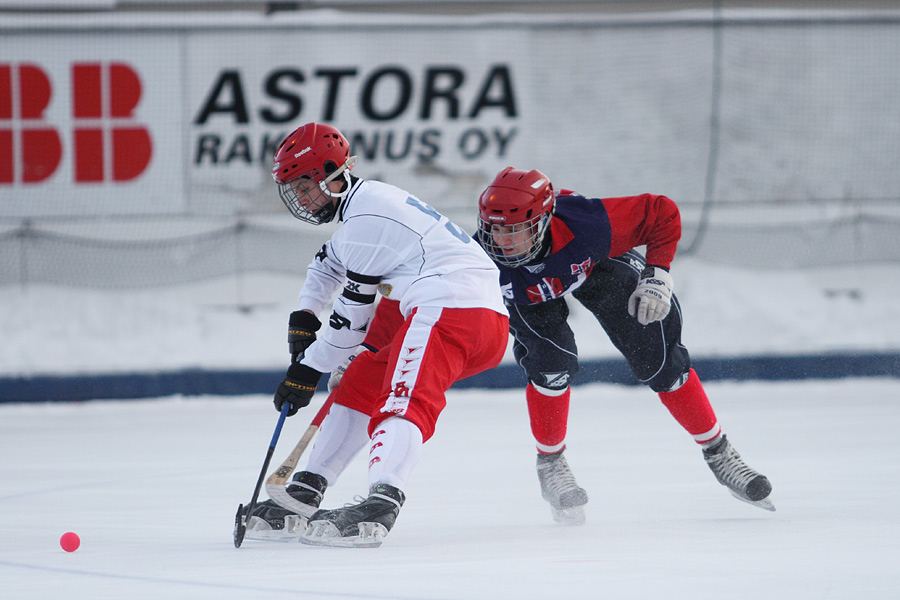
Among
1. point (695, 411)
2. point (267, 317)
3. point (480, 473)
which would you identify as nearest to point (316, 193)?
point (695, 411)

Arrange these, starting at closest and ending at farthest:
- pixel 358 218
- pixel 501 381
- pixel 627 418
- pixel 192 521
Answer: pixel 358 218, pixel 192 521, pixel 627 418, pixel 501 381

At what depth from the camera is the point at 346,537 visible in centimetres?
280

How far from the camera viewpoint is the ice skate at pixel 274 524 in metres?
3.01

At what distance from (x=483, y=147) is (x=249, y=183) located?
1.70m

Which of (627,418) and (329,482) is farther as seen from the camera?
(627,418)

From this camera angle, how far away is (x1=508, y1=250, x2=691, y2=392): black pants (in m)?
3.48

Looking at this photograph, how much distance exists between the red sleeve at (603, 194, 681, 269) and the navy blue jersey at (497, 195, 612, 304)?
43mm

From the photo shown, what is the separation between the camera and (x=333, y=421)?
10.2ft

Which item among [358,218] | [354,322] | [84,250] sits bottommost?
[84,250]

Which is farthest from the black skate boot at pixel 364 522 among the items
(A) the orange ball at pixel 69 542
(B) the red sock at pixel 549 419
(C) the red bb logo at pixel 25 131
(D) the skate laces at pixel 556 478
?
(C) the red bb logo at pixel 25 131

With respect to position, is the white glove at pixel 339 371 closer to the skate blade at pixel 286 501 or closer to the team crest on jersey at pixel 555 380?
the skate blade at pixel 286 501

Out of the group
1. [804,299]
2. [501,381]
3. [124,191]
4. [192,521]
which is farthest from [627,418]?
[124,191]

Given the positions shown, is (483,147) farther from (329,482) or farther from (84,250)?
(329,482)

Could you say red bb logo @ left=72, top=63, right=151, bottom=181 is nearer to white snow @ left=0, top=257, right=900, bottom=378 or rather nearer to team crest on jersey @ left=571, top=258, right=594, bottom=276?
white snow @ left=0, top=257, right=900, bottom=378
